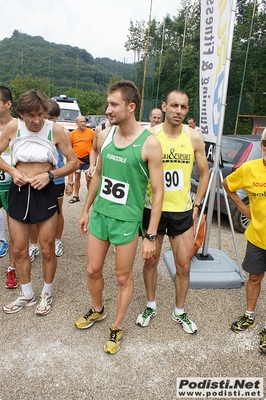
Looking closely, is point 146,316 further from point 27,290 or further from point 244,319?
point 27,290

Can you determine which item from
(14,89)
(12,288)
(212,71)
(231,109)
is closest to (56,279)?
(12,288)

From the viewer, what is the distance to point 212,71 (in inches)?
138

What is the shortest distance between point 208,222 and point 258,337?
4.51ft

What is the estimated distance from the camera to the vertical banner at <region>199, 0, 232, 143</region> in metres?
3.30

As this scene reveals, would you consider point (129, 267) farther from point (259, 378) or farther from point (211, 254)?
point (211, 254)

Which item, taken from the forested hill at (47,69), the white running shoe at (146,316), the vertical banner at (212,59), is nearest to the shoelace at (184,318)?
the white running shoe at (146,316)

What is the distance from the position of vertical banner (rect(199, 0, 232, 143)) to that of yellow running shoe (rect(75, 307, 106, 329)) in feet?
7.61

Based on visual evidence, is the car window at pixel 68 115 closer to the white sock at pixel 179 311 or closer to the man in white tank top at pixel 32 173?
the man in white tank top at pixel 32 173

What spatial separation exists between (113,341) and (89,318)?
34cm

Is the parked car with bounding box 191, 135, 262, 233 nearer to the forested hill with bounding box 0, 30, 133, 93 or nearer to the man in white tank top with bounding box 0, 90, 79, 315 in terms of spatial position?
the man in white tank top with bounding box 0, 90, 79, 315

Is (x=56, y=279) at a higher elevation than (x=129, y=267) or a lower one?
lower

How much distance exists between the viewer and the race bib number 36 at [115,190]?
2.22m

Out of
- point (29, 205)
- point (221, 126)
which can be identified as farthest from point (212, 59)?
point (29, 205)

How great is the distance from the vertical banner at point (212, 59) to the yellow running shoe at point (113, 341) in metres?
2.37
